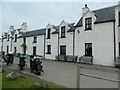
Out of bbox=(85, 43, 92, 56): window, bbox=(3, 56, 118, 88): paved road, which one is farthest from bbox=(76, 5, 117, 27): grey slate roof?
bbox=(3, 56, 118, 88): paved road

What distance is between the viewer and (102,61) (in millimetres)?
13297

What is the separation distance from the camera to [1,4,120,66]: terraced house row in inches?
501

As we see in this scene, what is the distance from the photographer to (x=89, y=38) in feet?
48.3

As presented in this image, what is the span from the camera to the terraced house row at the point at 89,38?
1272cm

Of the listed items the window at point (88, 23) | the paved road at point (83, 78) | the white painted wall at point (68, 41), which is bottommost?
the paved road at point (83, 78)

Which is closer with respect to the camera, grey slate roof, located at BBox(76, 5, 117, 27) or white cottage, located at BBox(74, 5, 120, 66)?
white cottage, located at BBox(74, 5, 120, 66)

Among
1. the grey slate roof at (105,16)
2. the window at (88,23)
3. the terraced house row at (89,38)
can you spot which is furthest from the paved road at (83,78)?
the window at (88,23)

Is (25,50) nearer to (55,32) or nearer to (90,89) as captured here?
(55,32)

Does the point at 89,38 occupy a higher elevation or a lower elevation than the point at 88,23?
lower

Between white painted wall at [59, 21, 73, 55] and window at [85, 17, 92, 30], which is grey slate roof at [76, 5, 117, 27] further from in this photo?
white painted wall at [59, 21, 73, 55]

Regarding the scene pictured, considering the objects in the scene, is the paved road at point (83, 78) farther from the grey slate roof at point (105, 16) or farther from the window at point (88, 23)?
the window at point (88, 23)

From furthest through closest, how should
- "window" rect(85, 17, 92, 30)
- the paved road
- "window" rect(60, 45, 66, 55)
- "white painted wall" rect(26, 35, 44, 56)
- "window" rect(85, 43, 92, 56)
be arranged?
"white painted wall" rect(26, 35, 44, 56), "window" rect(60, 45, 66, 55), "window" rect(85, 17, 92, 30), "window" rect(85, 43, 92, 56), the paved road

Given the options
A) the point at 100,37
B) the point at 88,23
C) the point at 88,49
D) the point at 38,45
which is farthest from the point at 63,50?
the point at 38,45

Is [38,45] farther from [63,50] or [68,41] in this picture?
[68,41]
